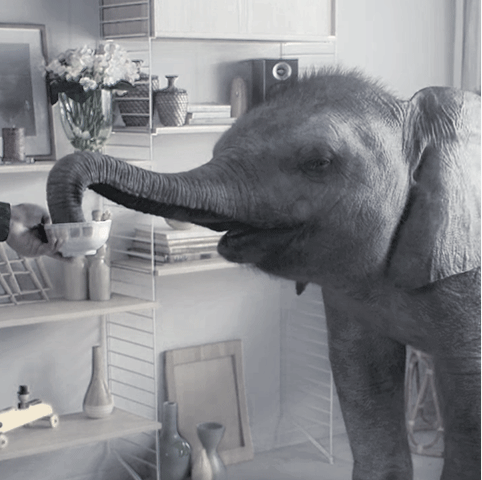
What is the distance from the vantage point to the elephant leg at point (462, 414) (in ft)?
4.44

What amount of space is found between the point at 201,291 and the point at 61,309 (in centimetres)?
73

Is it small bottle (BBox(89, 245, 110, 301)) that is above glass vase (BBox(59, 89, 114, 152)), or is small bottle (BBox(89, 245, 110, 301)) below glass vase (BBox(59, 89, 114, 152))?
below

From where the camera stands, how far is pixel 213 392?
3.53 meters

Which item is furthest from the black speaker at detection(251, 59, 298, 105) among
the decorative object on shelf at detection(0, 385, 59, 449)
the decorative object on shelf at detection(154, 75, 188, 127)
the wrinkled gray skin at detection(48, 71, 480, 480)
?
the wrinkled gray skin at detection(48, 71, 480, 480)

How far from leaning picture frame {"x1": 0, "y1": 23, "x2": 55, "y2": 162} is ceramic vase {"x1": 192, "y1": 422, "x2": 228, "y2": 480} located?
108 centimetres

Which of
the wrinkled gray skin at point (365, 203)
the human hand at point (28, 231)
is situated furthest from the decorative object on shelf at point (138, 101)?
the wrinkled gray skin at point (365, 203)

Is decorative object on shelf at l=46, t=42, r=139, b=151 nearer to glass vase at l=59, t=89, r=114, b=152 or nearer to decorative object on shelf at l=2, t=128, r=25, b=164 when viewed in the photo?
glass vase at l=59, t=89, r=114, b=152

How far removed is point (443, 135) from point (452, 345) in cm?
31

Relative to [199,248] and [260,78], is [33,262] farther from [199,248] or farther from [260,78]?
[260,78]

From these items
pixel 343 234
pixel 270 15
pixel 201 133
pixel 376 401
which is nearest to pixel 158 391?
pixel 201 133

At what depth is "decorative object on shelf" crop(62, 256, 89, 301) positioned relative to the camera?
309cm

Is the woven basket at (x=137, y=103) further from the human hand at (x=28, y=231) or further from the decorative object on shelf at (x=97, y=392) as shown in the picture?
the human hand at (x=28, y=231)

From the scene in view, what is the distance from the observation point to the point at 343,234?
3.99 ft

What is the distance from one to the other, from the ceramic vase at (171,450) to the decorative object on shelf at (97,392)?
25 cm
